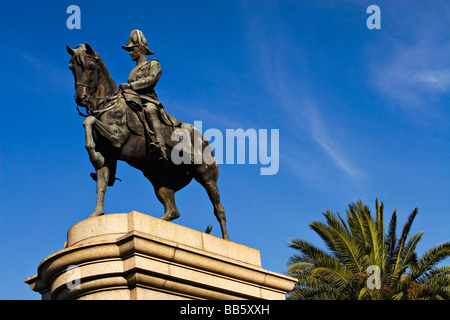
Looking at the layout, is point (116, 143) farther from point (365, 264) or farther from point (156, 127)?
point (365, 264)

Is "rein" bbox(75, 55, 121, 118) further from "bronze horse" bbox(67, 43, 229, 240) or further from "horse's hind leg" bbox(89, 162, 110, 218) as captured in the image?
"horse's hind leg" bbox(89, 162, 110, 218)

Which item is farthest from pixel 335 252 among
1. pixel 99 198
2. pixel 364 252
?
pixel 99 198

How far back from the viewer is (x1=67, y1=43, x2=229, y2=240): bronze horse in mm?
11828

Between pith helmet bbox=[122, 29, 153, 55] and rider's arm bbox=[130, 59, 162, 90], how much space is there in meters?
0.50

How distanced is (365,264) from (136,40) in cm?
1014

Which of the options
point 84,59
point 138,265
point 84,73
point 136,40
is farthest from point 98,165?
point 136,40

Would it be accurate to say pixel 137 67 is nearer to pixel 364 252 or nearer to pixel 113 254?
pixel 113 254

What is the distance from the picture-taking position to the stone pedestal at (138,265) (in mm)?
10289

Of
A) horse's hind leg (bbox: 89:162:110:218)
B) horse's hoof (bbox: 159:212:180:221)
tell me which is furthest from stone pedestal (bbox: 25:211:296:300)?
horse's hoof (bbox: 159:212:180:221)

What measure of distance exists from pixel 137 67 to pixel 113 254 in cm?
431

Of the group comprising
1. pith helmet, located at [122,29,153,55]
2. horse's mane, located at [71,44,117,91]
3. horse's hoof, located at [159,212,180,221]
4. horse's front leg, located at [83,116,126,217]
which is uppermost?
pith helmet, located at [122,29,153,55]

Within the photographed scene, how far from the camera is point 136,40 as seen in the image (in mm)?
13648

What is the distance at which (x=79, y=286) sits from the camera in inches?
408
